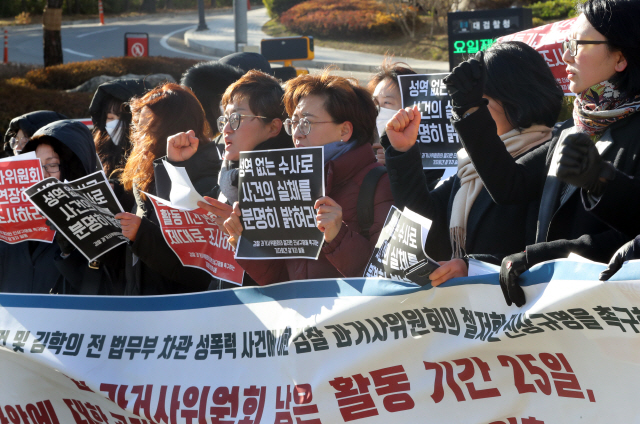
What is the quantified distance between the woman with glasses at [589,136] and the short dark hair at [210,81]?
2613 millimetres

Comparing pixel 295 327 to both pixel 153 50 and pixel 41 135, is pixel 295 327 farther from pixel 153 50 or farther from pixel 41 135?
pixel 153 50

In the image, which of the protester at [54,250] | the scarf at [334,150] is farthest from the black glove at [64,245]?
the scarf at [334,150]

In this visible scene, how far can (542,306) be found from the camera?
221cm

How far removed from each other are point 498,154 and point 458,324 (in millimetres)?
615

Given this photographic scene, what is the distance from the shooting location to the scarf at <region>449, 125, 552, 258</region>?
2.82 m

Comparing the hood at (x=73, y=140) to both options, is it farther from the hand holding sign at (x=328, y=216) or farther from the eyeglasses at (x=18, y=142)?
the hand holding sign at (x=328, y=216)

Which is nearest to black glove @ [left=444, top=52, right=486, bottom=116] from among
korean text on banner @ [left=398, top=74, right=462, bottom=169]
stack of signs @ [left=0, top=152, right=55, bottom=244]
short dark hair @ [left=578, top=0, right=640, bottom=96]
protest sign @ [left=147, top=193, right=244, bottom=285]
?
short dark hair @ [left=578, top=0, right=640, bottom=96]

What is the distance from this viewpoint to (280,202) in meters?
2.94

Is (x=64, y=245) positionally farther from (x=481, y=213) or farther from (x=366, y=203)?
(x=481, y=213)

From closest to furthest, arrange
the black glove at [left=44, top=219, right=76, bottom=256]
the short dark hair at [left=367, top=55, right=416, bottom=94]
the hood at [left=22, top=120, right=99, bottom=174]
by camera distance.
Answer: the black glove at [left=44, top=219, right=76, bottom=256]
the hood at [left=22, top=120, right=99, bottom=174]
the short dark hair at [left=367, top=55, right=416, bottom=94]

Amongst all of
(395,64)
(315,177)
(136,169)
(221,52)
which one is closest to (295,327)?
(315,177)

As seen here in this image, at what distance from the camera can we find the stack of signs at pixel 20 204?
3895 mm

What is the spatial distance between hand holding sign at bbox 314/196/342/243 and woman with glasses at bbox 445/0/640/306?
21.6 inches

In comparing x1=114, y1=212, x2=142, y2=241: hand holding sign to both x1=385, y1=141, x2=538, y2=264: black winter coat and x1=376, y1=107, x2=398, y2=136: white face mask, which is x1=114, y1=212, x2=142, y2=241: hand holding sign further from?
x1=376, y1=107, x2=398, y2=136: white face mask
